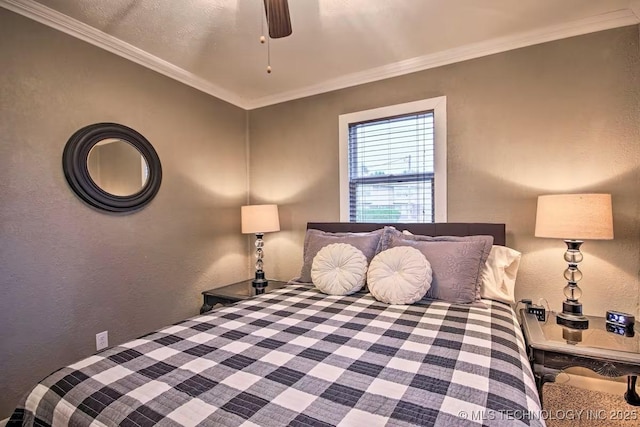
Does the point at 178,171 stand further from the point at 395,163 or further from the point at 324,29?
the point at 395,163

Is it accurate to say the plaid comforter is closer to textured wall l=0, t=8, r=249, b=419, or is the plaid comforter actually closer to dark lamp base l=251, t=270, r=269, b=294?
textured wall l=0, t=8, r=249, b=419

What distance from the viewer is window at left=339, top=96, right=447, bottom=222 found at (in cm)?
248

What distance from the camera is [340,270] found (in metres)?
2.12

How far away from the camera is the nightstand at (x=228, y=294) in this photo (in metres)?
2.61

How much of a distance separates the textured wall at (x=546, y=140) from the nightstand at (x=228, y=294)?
1817 mm

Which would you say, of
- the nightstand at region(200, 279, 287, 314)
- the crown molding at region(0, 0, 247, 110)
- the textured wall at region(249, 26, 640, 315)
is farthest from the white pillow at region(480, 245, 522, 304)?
the crown molding at region(0, 0, 247, 110)

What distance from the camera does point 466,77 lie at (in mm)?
2387

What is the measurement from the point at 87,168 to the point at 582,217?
307 cm

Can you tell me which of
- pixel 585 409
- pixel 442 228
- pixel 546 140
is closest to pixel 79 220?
pixel 442 228

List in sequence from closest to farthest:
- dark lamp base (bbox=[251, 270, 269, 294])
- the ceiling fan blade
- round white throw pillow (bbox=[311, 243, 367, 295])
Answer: the ceiling fan blade → round white throw pillow (bbox=[311, 243, 367, 295]) → dark lamp base (bbox=[251, 270, 269, 294])

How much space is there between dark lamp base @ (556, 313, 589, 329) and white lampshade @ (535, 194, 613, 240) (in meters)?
0.47

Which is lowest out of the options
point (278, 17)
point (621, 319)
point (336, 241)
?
point (621, 319)

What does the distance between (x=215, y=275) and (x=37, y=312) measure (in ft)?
4.47

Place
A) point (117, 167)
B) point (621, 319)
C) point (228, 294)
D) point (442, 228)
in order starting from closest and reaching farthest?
point (621, 319) < point (117, 167) < point (442, 228) < point (228, 294)
